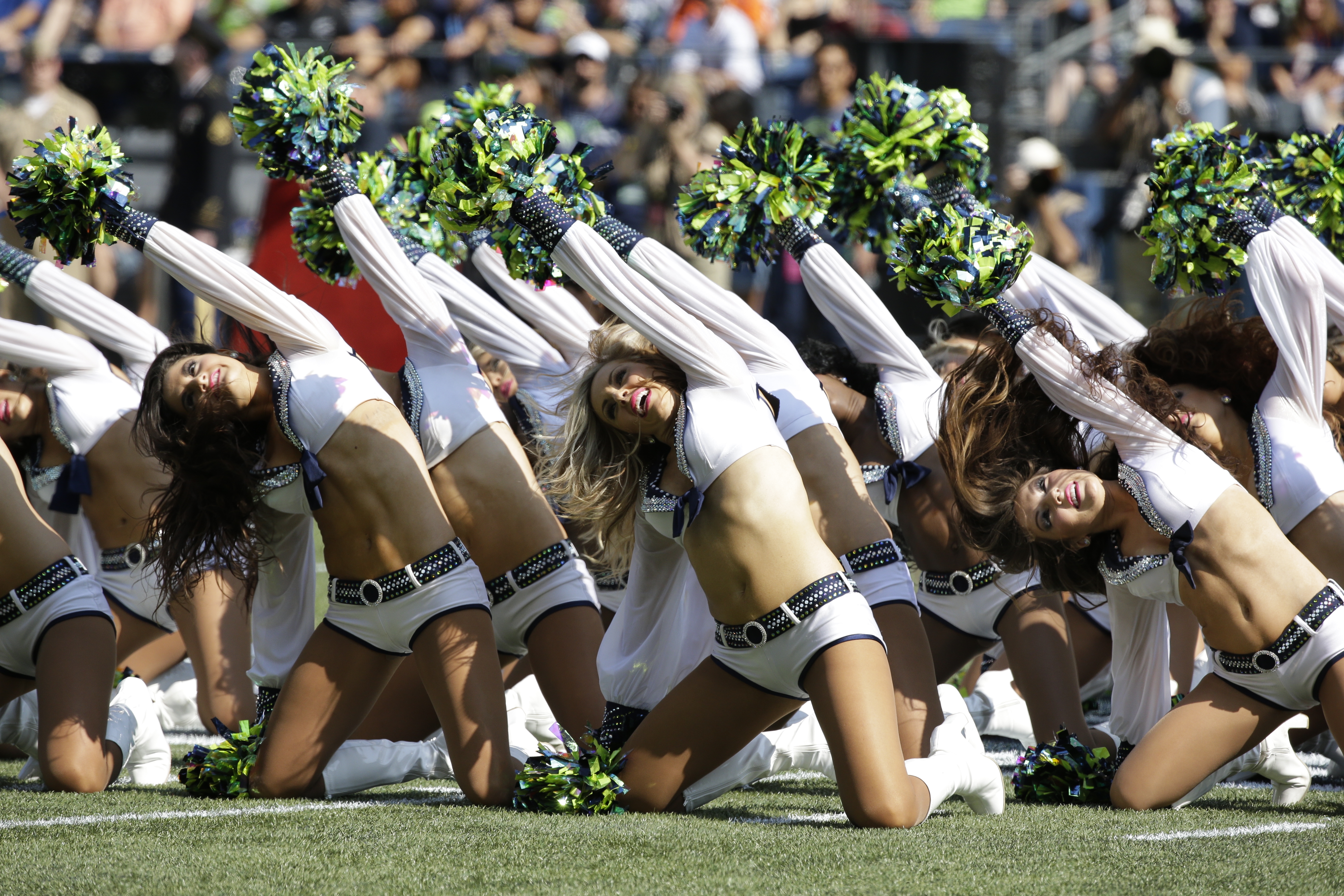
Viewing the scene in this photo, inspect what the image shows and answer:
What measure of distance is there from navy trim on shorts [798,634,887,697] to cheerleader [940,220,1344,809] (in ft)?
1.76

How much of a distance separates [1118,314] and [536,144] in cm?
199

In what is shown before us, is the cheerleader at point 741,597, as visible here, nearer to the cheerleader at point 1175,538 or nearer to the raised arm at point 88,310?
the cheerleader at point 1175,538

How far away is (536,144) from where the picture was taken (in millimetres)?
3922

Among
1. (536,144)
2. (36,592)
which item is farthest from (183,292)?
(536,144)

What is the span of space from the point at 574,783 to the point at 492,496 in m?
0.91

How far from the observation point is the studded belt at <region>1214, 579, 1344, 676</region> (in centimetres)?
368

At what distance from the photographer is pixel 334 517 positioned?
13.2 feet

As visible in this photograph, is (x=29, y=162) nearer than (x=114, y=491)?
Yes

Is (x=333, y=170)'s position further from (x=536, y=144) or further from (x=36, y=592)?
(x=36, y=592)

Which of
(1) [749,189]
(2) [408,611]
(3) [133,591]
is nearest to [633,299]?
(1) [749,189]

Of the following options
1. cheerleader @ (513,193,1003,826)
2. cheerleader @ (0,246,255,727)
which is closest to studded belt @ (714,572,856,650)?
cheerleader @ (513,193,1003,826)

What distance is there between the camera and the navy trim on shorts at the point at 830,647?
3590 millimetres

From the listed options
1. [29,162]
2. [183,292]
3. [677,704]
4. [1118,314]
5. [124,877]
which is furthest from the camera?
[183,292]

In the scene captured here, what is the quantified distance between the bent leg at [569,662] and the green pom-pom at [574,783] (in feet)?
1.03
